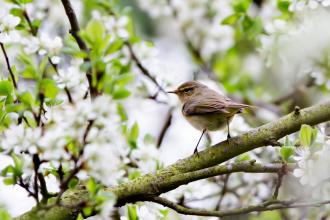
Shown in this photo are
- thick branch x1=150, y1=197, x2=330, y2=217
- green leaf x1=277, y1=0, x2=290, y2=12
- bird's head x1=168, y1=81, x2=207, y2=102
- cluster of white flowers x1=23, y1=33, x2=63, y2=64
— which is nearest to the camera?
thick branch x1=150, y1=197, x2=330, y2=217

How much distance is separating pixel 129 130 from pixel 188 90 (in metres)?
1.10

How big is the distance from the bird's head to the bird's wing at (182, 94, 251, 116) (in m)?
0.32

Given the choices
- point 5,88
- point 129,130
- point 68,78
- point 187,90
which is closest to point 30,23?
point 68,78

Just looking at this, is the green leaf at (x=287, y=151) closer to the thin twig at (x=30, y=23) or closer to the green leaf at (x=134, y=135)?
the green leaf at (x=134, y=135)


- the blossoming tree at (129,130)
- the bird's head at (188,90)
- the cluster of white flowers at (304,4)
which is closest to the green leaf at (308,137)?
the blossoming tree at (129,130)

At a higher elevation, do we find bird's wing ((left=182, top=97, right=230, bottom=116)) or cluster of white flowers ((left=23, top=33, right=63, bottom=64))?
bird's wing ((left=182, top=97, right=230, bottom=116))

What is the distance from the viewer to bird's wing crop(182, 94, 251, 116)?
3041 millimetres

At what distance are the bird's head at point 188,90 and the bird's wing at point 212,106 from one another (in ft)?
1.04

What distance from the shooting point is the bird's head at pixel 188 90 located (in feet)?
12.6

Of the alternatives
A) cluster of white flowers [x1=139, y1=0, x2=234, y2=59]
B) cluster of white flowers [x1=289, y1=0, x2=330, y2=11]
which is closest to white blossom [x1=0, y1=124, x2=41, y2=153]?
cluster of white flowers [x1=289, y1=0, x2=330, y2=11]

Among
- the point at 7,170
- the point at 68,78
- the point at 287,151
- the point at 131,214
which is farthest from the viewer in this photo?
the point at 68,78

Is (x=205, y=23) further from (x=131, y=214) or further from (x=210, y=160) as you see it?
(x=131, y=214)

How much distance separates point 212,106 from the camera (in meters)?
3.15

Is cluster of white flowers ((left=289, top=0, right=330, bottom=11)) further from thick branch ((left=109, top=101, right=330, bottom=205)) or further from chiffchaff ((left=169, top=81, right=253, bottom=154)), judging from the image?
chiffchaff ((left=169, top=81, right=253, bottom=154))
